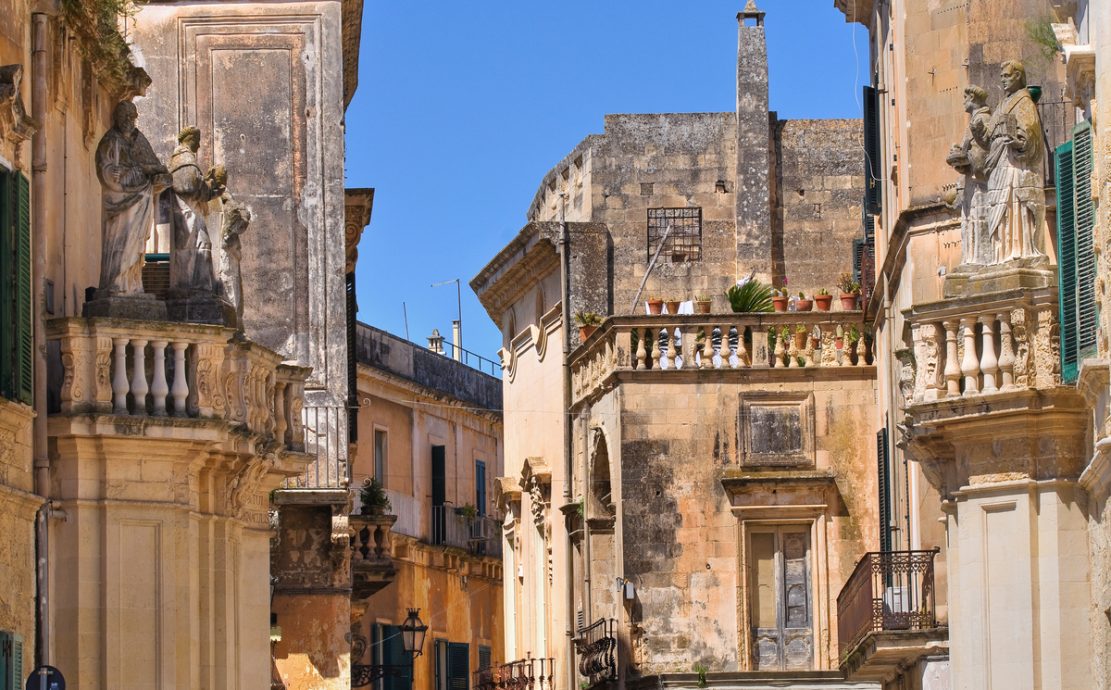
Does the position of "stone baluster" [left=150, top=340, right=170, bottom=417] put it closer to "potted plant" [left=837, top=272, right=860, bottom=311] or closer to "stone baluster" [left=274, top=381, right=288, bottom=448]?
"stone baluster" [left=274, top=381, right=288, bottom=448]

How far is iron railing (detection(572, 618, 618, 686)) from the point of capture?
3450 centimetres

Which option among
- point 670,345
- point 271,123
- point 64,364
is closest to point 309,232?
point 271,123

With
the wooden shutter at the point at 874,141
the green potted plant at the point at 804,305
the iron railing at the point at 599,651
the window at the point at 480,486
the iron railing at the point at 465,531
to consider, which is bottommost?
the iron railing at the point at 599,651

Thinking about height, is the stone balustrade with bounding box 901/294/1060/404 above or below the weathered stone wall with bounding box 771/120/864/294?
below

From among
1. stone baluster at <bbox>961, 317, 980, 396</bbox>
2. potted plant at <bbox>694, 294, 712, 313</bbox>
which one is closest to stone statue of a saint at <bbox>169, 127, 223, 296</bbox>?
stone baluster at <bbox>961, 317, 980, 396</bbox>

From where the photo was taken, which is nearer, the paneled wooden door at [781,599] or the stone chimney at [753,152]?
the paneled wooden door at [781,599]

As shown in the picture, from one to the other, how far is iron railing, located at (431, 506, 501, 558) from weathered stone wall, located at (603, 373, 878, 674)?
50.0 feet

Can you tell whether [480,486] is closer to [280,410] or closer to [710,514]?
[710,514]

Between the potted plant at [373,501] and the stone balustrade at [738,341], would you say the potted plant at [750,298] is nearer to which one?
the stone balustrade at [738,341]

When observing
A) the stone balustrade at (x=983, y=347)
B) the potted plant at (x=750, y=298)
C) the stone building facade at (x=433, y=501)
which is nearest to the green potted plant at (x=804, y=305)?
the potted plant at (x=750, y=298)

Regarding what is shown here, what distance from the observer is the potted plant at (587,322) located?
37.2m

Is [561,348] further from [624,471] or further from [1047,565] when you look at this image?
[1047,565]

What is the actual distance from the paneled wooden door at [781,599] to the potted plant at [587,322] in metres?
4.33

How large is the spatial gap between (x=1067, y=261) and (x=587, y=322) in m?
18.7
